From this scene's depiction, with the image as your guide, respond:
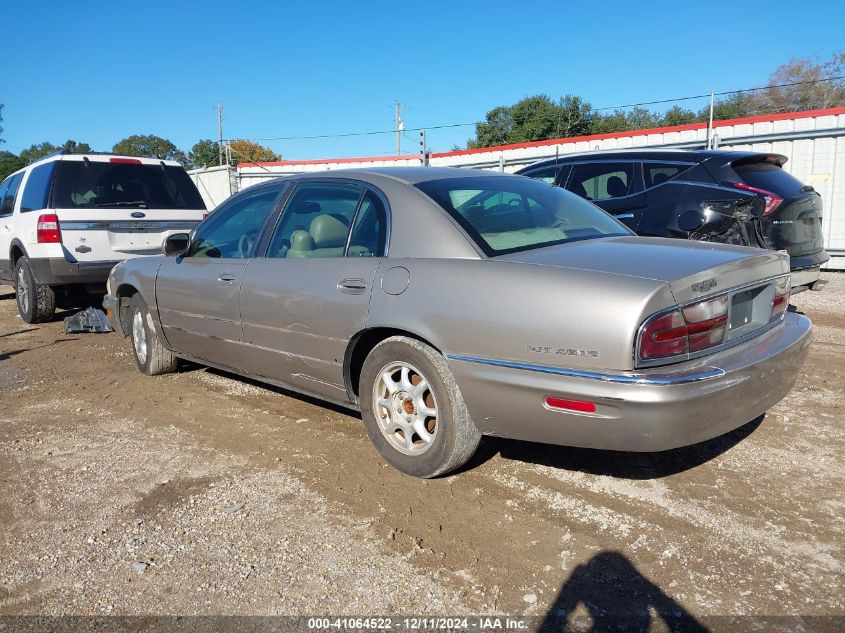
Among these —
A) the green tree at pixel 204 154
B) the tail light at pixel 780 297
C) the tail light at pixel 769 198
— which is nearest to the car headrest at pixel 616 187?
the tail light at pixel 769 198

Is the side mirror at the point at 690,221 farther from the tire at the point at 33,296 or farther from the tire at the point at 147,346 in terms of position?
the tire at the point at 33,296

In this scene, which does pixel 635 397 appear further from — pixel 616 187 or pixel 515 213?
pixel 616 187

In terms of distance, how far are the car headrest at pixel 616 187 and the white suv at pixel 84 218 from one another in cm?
456

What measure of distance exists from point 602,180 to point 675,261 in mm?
4321

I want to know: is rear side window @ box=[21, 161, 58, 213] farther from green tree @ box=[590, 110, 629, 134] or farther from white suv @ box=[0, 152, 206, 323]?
green tree @ box=[590, 110, 629, 134]

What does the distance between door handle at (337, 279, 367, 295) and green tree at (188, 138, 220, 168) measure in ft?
195

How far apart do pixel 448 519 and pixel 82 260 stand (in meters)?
6.20

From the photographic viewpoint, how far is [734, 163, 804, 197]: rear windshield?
597 centimetres

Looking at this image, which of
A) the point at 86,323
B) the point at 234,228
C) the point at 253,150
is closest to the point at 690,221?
the point at 234,228

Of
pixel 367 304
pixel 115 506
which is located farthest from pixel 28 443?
pixel 367 304

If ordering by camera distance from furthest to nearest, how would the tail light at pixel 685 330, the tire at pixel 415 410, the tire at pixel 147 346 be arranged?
1. the tire at pixel 147 346
2. the tire at pixel 415 410
3. the tail light at pixel 685 330

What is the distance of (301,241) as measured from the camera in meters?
4.06

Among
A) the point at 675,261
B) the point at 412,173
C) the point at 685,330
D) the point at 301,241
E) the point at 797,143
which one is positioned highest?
the point at 797,143

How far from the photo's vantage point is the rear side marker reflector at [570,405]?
2.72 metres
